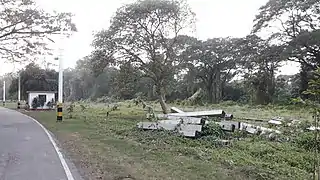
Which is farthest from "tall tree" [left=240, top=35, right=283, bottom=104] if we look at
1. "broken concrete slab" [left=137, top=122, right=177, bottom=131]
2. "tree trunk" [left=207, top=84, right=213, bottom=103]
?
"broken concrete slab" [left=137, top=122, right=177, bottom=131]

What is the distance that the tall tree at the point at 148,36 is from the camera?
31.8 metres

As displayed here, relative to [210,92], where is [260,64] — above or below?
above

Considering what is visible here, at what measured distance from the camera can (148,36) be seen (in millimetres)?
33156

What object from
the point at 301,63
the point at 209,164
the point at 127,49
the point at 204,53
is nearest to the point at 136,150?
the point at 209,164

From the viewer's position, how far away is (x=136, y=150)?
1302 centimetres

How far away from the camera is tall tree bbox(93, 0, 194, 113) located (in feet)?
104

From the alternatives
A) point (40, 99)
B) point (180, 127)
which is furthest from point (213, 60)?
point (180, 127)

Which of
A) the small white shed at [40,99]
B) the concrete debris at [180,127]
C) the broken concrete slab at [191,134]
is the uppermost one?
the small white shed at [40,99]

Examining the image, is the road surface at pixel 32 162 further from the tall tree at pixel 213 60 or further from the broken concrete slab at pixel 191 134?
the tall tree at pixel 213 60

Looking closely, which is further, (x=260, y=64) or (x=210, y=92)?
(x=210, y=92)

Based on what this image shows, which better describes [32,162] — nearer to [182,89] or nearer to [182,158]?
[182,158]

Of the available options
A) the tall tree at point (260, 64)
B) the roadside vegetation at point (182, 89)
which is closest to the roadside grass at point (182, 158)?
the roadside vegetation at point (182, 89)

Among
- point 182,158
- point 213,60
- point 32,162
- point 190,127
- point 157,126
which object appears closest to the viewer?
point 32,162

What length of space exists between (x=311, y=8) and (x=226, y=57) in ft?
55.1
